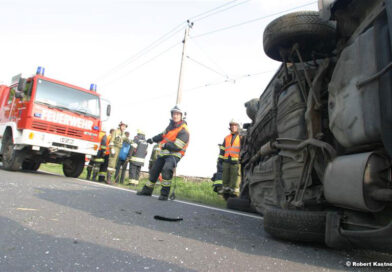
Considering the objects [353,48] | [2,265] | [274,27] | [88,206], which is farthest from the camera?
[88,206]

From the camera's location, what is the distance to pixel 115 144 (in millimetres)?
9898

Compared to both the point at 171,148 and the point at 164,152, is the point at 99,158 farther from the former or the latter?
the point at 171,148

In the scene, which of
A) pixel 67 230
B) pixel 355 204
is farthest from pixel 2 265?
pixel 355 204

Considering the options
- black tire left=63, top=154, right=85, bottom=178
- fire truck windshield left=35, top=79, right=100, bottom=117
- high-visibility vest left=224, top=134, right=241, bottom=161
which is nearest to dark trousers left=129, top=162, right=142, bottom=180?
black tire left=63, top=154, right=85, bottom=178

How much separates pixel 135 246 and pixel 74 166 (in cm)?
763

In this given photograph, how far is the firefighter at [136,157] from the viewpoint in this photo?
9305 millimetres

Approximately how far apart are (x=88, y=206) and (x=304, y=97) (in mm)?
2507

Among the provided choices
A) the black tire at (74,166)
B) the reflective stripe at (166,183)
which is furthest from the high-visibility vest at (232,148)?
the black tire at (74,166)

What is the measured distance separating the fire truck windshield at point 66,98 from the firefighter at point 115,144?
4.06ft

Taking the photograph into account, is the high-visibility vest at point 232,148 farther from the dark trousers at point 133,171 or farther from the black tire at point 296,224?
the black tire at point 296,224

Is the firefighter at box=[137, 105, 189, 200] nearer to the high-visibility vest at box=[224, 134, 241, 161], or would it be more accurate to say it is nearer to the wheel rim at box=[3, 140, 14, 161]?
the high-visibility vest at box=[224, 134, 241, 161]

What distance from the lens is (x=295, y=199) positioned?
2564mm

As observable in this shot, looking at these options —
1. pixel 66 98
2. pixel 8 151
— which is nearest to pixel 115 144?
pixel 66 98

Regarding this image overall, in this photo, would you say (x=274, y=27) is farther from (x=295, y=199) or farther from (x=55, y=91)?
(x=55, y=91)
